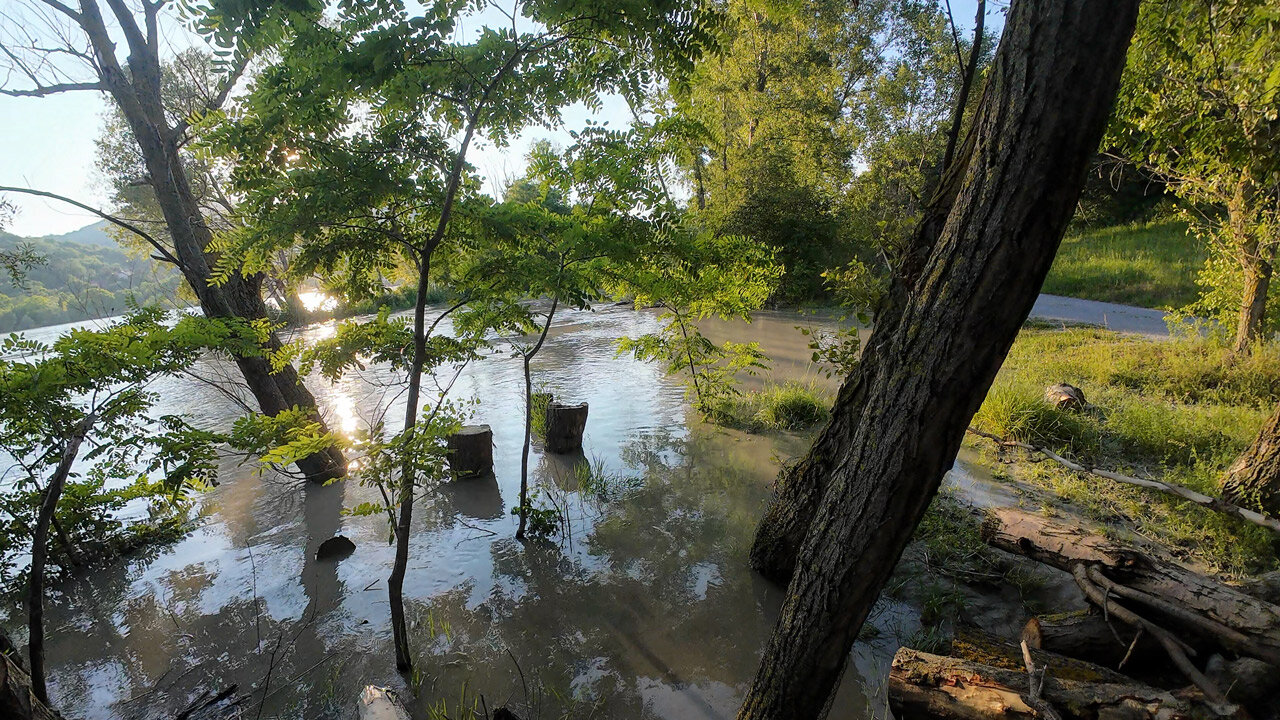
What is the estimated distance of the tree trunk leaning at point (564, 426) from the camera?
598 cm

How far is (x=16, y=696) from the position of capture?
1853mm

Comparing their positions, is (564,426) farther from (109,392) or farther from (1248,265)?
(1248,265)

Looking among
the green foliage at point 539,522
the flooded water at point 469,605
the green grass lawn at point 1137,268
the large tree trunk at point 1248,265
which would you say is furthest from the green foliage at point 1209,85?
the green grass lawn at point 1137,268

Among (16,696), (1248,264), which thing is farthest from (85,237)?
(1248,264)

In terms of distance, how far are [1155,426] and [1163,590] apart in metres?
3.24

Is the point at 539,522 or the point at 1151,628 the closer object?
the point at 1151,628

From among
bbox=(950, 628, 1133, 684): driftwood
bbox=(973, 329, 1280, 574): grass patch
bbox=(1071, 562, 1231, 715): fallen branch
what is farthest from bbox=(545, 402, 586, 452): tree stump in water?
bbox=(1071, 562, 1231, 715): fallen branch

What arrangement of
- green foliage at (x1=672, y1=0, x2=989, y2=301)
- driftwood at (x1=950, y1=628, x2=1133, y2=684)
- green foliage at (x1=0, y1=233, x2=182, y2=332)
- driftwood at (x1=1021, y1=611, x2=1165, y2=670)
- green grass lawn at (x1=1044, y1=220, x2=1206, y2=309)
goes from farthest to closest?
1. green foliage at (x1=672, y1=0, x2=989, y2=301)
2. green grass lawn at (x1=1044, y1=220, x2=1206, y2=309)
3. green foliage at (x1=0, y1=233, x2=182, y2=332)
4. driftwood at (x1=1021, y1=611, x2=1165, y2=670)
5. driftwood at (x1=950, y1=628, x2=1133, y2=684)

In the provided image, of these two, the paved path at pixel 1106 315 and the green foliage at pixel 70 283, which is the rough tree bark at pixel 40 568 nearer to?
the green foliage at pixel 70 283

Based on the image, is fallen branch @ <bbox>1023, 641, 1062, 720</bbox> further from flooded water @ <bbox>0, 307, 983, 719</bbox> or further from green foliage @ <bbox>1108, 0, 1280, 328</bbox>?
green foliage @ <bbox>1108, 0, 1280, 328</bbox>

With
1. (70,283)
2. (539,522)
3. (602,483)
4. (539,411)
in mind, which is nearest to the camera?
(70,283)

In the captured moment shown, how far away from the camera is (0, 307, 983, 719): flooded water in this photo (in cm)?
289

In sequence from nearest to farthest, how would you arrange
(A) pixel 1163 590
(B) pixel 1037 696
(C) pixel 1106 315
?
(B) pixel 1037 696, (A) pixel 1163 590, (C) pixel 1106 315

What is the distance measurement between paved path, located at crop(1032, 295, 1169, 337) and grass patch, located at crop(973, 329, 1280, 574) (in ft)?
9.62
